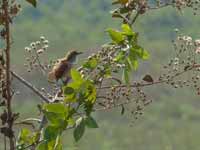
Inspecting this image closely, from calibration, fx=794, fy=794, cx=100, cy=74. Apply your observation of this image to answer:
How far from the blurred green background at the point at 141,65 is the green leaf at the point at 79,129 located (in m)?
54.8

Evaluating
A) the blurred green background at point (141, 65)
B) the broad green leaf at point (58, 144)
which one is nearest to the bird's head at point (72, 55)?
the broad green leaf at point (58, 144)

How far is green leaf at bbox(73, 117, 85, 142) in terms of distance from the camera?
1948 millimetres

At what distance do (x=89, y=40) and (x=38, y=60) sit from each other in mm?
86520

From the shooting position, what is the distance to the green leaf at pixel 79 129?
6.39 ft

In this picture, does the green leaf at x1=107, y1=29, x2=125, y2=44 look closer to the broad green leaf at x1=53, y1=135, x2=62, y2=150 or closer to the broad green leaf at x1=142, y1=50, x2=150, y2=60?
the broad green leaf at x1=142, y1=50, x2=150, y2=60

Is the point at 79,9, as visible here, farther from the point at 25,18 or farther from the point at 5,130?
the point at 5,130

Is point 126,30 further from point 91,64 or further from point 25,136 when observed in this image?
point 25,136

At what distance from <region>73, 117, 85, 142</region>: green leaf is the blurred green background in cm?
5476

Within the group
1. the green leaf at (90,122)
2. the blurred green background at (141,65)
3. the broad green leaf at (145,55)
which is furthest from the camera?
the blurred green background at (141,65)

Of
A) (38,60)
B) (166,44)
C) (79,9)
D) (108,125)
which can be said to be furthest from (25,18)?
(38,60)

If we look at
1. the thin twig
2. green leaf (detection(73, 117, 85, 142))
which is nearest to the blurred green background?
the thin twig

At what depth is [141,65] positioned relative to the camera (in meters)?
56.7

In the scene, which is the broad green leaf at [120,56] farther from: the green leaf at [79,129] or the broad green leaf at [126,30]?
the green leaf at [79,129]

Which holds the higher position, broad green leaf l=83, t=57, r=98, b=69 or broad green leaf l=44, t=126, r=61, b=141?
broad green leaf l=83, t=57, r=98, b=69
